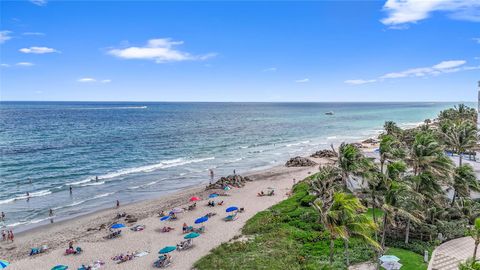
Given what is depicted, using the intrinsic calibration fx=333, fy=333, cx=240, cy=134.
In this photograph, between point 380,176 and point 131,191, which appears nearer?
point 380,176

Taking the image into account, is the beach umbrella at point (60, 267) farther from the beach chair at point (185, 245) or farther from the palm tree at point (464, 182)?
the palm tree at point (464, 182)

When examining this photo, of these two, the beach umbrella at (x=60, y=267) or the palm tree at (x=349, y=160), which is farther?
the palm tree at (x=349, y=160)

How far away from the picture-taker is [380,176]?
2466 centimetres

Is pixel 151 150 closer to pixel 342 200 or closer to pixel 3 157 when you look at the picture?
pixel 3 157

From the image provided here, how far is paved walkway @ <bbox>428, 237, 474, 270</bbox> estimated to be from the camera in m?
23.1

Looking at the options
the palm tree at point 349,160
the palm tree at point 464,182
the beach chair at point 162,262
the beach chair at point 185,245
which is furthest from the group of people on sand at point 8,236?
the palm tree at point 464,182

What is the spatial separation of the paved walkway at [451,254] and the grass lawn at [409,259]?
0.62 meters

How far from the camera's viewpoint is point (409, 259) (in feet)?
79.1

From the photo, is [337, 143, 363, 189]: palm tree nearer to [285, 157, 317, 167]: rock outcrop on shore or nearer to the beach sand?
the beach sand

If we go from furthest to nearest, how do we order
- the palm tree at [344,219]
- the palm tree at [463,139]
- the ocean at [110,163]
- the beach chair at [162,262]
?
the ocean at [110,163] < the palm tree at [463,139] < the beach chair at [162,262] < the palm tree at [344,219]

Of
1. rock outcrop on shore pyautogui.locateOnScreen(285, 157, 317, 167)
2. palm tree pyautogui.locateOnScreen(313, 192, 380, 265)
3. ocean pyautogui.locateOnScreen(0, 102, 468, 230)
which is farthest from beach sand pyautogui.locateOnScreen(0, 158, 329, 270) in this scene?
rock outcrop on shore pyautogui.locateOnScreen(285, 157, 317, 167)

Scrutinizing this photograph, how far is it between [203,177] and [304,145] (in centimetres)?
4303

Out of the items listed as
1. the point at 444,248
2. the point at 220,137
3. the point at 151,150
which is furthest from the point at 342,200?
the point at 220,137

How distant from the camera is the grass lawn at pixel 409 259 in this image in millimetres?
22891
